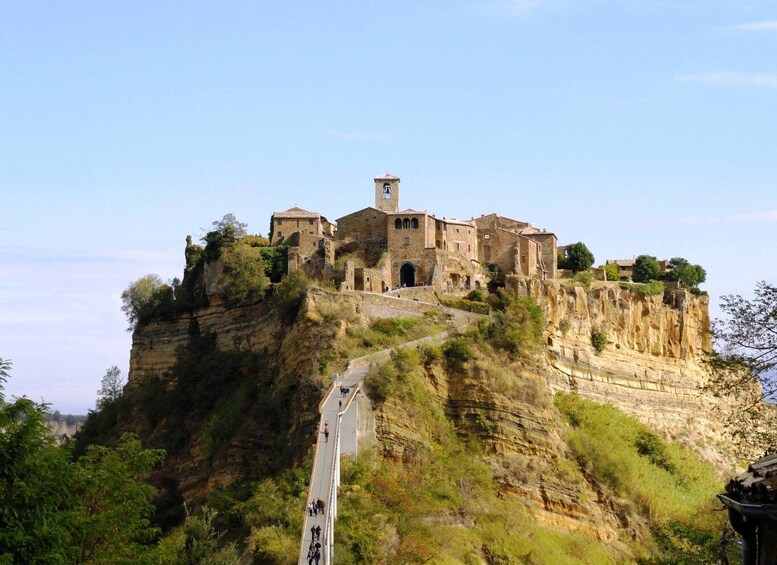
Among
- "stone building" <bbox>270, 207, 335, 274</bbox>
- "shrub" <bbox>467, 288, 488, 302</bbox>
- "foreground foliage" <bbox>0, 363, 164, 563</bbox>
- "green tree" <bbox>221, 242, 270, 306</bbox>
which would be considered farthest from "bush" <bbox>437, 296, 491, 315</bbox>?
"foreground foliage" <bbox>0, 363, 164, 563</bbox>

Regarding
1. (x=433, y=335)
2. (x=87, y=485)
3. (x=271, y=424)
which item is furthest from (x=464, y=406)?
(x=87, y=485)

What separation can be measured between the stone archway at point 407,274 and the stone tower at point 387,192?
17.0ft

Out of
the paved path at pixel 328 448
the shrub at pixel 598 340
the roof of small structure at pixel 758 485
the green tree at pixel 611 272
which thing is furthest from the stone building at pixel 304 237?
the roof of small structure at pixel 758 485

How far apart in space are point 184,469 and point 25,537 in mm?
31054

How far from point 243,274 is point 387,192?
32.5ft

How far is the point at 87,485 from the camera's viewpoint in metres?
26.9

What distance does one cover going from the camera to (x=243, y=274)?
58.7 m

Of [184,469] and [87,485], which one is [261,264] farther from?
[87,485]

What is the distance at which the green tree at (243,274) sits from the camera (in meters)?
58.3

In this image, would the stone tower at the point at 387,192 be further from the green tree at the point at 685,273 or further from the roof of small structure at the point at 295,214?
the green tree at the point at 685,273

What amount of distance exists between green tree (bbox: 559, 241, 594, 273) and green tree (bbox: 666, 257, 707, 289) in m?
10.0

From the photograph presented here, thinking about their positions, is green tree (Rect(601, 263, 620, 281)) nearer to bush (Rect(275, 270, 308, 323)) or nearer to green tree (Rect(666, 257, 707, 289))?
green tree (Rect(666, 257, 707, 289))

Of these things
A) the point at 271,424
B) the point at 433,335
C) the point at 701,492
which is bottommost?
the point at 701,492

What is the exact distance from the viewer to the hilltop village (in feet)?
188
